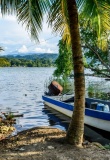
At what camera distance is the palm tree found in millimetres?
8922

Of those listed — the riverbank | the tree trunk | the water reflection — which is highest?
the tree trunk

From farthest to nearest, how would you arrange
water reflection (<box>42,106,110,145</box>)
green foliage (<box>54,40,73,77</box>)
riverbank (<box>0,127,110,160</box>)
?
green foliage (<box>54,40,73,77</box>) → water reflection (<box>42,106,110,145</box>) → riverbank (<box>0,127,110,160</box>)

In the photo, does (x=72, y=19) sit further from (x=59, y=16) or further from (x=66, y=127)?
(x=66, y=127)

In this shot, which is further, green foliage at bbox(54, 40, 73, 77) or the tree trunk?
green foliage at bbox(54, 40, 73, 77)

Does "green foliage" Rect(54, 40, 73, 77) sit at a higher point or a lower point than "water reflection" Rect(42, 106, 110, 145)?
higher

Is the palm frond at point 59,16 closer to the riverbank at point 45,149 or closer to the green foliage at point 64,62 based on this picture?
the riverbank at point 45,149

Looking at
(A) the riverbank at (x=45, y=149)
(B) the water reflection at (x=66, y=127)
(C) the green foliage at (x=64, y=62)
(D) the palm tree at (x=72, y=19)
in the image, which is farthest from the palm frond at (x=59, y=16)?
(C) the green foliage at (x=64, y=62)

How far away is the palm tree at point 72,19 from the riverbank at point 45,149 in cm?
49

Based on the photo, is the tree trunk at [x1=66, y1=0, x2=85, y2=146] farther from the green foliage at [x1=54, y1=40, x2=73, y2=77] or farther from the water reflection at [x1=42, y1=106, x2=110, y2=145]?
the green foliage at [x1=54, y1=40, x2=73, y2=77]

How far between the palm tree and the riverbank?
491mm

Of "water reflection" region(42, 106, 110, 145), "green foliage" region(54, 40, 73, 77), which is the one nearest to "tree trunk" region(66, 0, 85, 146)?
"water reflection" region(42, 106, 110, 145)

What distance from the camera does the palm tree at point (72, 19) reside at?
8.92 metres

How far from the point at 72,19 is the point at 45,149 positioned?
3.86m

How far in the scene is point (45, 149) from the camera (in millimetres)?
8508
